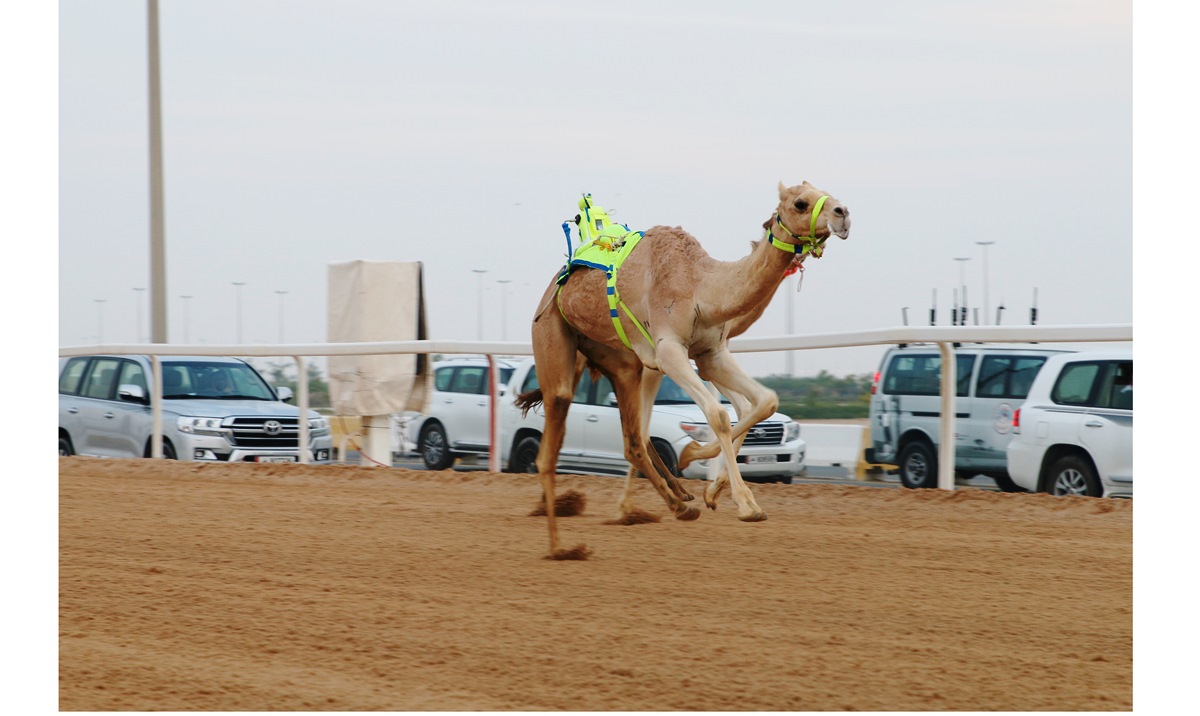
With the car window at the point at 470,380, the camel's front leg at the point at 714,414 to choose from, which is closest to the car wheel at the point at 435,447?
the car window at the point at 470,380

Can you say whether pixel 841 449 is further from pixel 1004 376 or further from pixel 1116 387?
pixel 1116 387

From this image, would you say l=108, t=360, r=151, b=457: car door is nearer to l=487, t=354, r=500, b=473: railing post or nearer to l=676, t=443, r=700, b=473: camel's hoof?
l=487, t=354, r=500, b=473: railing post

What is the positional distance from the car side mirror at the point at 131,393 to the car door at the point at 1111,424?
36.8ft

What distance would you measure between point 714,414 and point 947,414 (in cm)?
363

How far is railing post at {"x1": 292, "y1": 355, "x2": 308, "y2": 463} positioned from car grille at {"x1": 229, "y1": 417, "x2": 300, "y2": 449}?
58 centimetres

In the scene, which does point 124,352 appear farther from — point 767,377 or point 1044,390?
point 1044,390

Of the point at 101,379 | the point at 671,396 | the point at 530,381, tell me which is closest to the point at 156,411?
the point at 101,379

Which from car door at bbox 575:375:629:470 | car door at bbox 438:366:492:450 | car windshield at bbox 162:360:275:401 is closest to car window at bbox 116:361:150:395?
car windshield at bbox 162:360:275:401

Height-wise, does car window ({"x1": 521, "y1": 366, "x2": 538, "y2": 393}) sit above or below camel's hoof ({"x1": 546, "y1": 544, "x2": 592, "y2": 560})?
above

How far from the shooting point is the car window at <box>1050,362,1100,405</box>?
11.5m

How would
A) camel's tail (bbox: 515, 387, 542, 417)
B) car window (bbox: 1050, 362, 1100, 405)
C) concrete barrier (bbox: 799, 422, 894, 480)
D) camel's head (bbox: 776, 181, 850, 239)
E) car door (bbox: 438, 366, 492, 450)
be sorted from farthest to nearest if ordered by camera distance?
car door (bbox: 438, 366, 492, 450) → concrete barrier (bbox: 799, 422, 894, 480) → car window (bbox: 1050, 362, 1100, 405) → camel's tail (bbox: 515, 387, 542, 417) → camel's head (bbox: 776, 181, 850, 239)

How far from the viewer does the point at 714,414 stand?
8203 millimetres

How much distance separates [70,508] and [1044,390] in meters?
8.47

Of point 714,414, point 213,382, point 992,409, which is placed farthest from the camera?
point 213,382
